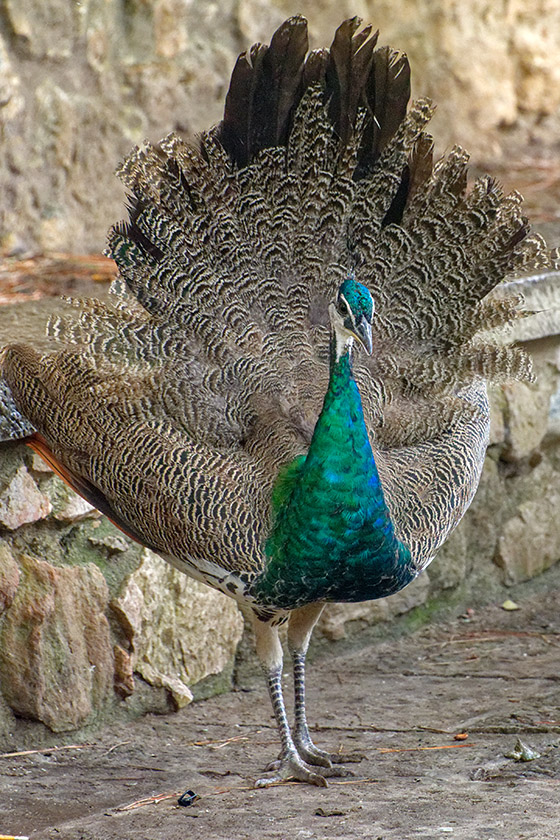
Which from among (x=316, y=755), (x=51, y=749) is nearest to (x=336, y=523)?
(x=316, y=755)

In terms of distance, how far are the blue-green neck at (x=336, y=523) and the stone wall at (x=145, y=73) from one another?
2374mm

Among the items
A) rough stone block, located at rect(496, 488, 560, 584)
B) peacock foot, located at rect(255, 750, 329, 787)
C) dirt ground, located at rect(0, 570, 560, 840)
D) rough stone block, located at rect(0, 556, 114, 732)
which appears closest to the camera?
A: dirt ground, located at rect(0, 570, 560, 840)

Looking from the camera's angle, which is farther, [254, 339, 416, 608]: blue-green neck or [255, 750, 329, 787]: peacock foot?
[255, 750, 329, 787]: peacock foot

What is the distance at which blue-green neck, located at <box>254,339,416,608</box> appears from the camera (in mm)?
2953

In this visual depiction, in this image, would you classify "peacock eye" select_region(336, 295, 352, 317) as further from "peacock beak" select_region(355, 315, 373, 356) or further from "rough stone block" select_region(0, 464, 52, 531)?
"rough stone block" select_region(0, 464, 52, 531)

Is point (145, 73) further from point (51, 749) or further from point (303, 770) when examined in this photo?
point (303, 770)

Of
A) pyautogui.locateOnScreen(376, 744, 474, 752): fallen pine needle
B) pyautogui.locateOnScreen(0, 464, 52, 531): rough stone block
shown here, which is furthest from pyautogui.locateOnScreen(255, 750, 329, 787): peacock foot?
pyautogui.locateOnScreen(0, 464, 52, 531): rough stone block

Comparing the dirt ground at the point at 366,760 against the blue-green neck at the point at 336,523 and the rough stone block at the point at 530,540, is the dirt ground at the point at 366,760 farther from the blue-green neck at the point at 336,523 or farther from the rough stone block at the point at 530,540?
the blue-green neck at the point at 336,523

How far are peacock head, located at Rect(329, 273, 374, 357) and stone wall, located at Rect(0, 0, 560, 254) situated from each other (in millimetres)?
2297

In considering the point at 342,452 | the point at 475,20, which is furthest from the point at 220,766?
the point at 475,20

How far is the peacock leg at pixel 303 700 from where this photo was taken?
11.3 feet

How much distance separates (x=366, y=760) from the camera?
3.46m

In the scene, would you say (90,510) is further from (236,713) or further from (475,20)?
(475,20)

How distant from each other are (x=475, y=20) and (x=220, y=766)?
13.5 feet
